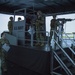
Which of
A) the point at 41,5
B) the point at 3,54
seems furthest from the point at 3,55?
the point at 41,5

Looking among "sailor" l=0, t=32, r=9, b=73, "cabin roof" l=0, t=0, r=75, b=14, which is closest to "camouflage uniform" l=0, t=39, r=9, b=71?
"sailor" l=0, t=32, r=9, b=73

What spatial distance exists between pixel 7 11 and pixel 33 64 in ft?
33.0

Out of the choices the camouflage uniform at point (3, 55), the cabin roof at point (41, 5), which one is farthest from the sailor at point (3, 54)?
the cabin roof at point (41, 5)

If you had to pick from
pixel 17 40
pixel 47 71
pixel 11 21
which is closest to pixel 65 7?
pixel 11 21

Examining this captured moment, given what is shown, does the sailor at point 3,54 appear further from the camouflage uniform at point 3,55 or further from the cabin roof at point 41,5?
the cabin roof at point 41,5

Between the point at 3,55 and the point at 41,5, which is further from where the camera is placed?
the point at 41,5

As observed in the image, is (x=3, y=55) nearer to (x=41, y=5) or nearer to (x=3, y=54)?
(x=3, y=54)

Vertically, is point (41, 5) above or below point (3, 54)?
above

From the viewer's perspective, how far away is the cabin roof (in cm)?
1133

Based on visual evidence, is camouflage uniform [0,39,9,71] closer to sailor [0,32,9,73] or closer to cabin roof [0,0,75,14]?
sailor [0,32,9,73]

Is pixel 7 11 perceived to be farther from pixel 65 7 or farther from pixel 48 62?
pixel 48 62

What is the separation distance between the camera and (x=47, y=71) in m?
4.34

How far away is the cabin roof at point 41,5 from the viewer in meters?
11.3

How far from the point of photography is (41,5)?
12.6 m
